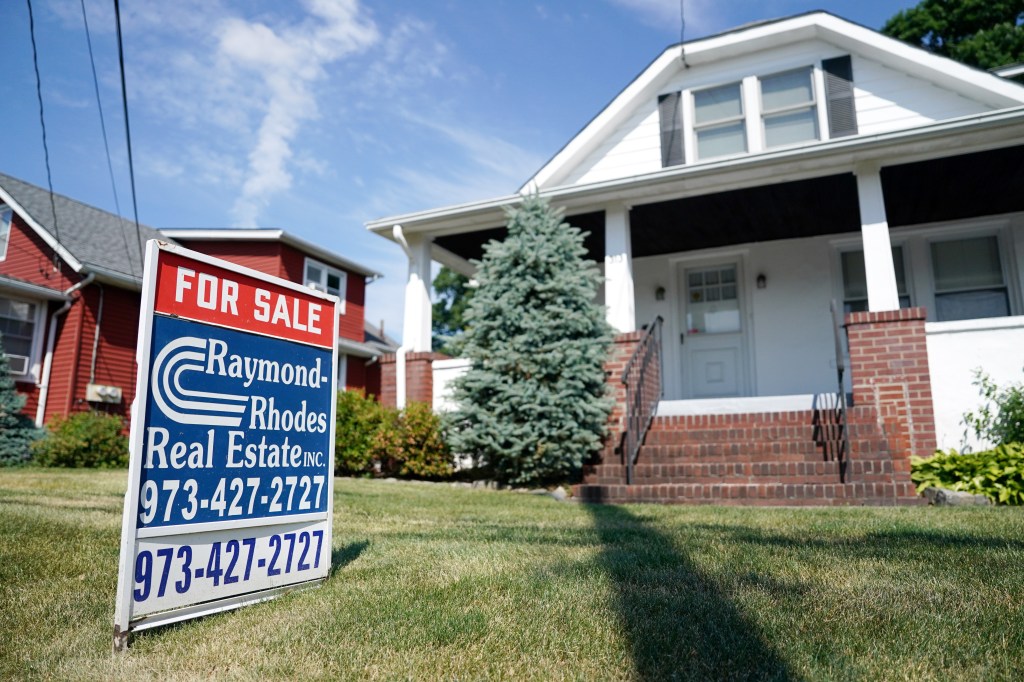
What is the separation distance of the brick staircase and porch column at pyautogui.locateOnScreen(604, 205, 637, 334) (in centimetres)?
161

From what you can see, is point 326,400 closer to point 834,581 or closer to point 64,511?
point 834,581

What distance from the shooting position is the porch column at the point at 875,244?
809 centimetres

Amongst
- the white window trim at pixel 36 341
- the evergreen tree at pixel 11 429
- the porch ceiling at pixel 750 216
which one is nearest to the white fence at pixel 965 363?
the porch ceiling at pixel 750 216

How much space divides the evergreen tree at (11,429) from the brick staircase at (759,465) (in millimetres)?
10624

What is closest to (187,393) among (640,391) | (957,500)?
(957,500)

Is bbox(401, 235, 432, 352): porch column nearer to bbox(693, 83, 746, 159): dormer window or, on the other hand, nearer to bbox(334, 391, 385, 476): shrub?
bbox(334, 391, 385, 476): shrub

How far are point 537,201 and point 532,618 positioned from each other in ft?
22.9

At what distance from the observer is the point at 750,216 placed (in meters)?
10.3

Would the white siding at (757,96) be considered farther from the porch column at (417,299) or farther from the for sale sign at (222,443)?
the for sale sign at (222,443)

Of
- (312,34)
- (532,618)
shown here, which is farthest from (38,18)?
(532,618)

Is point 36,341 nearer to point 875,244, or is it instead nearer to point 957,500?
point 875,244

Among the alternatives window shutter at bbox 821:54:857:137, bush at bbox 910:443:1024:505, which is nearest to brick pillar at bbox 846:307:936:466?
bush at bbox 910:443:1024:505

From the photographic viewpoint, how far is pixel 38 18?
22.6ft

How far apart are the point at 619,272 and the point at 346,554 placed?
6.55 meters
